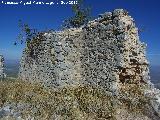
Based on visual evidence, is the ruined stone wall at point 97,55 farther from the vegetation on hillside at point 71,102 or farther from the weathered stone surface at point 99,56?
the vegetation on hillside at point 71,102

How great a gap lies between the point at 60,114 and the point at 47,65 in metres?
4.97

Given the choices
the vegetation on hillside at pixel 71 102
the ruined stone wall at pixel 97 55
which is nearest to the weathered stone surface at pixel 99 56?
the ruined stone wall at pixel 97 55

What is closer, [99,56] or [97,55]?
[99,56]

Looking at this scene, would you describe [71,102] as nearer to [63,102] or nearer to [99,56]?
[63,102]

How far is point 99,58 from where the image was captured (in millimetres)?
17047

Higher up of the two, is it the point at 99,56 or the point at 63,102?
the point at 99,56

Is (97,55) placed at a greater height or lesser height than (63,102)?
greater

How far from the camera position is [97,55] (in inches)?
677

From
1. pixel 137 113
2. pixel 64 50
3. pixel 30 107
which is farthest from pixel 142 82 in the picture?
pixel 30 107

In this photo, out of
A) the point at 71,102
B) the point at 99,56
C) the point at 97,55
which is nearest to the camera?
the point at 71,102

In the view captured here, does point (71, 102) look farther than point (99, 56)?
No

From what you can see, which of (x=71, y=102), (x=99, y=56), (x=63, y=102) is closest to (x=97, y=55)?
(x=99, y=56)

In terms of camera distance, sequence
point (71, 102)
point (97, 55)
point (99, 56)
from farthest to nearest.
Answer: point (97, 55) → point (99, 56) → point (71, 102)

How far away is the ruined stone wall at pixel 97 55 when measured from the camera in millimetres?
16203
